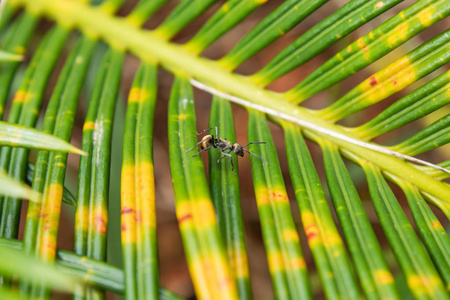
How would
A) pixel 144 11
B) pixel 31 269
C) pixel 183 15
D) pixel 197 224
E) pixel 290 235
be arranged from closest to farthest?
pixel 31 269, pixel 197 224, pixel 290 235, pixel 183 15, pixel 144 11

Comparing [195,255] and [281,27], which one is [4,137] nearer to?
[195,255]

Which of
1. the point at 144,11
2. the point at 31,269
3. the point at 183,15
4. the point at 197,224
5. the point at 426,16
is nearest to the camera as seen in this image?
the point at 31,269

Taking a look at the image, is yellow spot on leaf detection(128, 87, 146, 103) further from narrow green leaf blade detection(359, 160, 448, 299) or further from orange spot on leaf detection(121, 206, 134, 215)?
narrow green leaf blade detection(359, 160, 448, 299)

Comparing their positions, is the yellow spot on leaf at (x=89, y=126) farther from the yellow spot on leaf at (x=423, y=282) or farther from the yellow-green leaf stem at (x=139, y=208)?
the yellow spot on leaf at (x=423, y=282)

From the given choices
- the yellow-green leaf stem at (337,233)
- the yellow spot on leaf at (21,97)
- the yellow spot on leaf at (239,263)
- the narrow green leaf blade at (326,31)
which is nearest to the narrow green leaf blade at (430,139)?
the yellow-green leaf stem at (337,233)

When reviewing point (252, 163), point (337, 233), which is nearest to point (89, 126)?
point (252, 163)

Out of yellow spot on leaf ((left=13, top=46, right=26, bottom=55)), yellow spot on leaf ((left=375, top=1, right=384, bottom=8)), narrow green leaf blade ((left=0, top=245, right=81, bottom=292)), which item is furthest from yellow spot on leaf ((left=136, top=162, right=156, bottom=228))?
yellow spot on leaf ((left=13, top=46, right=26, bottom=55))

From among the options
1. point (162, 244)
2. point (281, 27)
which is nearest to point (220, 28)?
point (281, 27)

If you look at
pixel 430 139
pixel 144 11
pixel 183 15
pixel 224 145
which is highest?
pixel 144 11

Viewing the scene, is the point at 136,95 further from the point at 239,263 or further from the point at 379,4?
the point at 379,4
